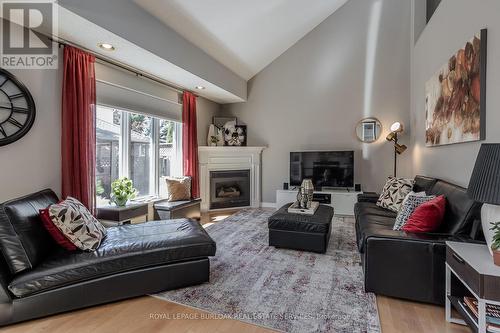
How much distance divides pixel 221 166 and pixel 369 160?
2972 millimetres

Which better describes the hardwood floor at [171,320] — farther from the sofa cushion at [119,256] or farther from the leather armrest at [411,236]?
the leather armrest at [411,236]

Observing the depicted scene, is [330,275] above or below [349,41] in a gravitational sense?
below

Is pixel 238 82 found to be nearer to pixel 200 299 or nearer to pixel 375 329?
pixel 200 299

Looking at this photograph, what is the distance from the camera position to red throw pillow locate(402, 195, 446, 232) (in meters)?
2.11

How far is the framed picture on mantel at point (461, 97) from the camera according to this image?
2129 millimetres

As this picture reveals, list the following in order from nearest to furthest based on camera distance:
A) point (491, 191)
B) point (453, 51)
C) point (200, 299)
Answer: point (491, 191), point (200, 299), point (453, 51)

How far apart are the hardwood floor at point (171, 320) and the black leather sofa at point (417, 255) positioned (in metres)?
0.13

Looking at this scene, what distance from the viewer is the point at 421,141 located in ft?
13.1

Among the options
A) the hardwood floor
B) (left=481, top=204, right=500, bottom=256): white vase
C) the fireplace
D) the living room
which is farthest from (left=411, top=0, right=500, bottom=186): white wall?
the fireplace

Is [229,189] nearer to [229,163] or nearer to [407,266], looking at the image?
[229,163]

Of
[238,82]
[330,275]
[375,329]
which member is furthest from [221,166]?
[375,329]

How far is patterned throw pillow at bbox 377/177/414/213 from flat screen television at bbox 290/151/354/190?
139 centimetres

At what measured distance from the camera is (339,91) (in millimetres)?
5277

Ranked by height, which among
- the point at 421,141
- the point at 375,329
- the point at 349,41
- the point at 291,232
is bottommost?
the point at 375,329
